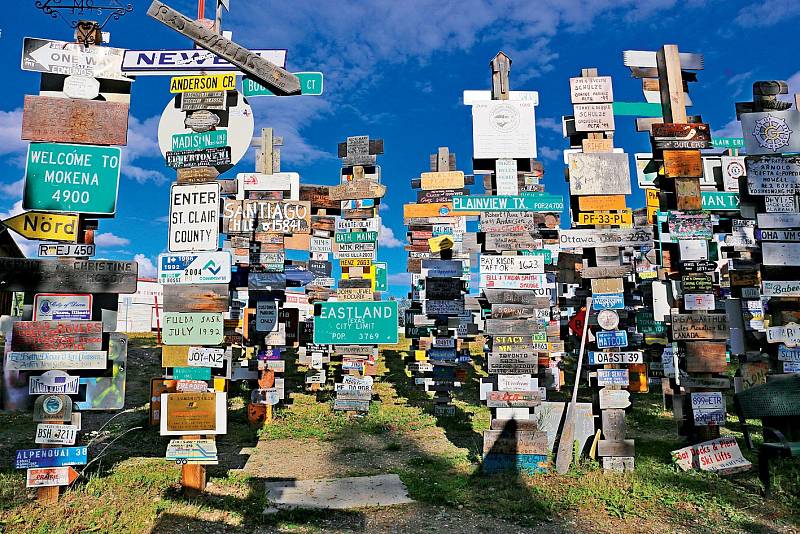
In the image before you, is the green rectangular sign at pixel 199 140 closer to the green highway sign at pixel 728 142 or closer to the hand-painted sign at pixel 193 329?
the hand-painted sign at pixel 193 329

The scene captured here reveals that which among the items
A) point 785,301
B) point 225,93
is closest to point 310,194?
point 225,93

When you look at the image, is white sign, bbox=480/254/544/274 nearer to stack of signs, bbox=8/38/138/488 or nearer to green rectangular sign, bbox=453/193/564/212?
green rectangular sign, bbox=453/193/564/212

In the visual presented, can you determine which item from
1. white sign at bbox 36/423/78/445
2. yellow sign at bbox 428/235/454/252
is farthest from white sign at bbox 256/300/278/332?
white sign at bbox 36/423/78/445

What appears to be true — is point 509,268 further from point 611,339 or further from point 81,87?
point 81,87

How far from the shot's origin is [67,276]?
659 cm

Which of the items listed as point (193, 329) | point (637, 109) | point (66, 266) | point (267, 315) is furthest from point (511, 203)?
point (267, 315)

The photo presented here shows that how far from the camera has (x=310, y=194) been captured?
50.3 feet

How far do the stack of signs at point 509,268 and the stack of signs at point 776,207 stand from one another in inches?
131

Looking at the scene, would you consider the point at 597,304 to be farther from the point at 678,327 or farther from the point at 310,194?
the point at 310,194

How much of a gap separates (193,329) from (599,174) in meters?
6.38

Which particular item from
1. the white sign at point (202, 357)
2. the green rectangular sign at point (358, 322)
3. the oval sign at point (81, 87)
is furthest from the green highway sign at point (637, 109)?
the oval sign at point (81, 87)

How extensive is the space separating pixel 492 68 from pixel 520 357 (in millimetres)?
4468

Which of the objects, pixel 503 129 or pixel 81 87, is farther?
pixel 503 129

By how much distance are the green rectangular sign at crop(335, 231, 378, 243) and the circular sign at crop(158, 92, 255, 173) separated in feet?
18.0
